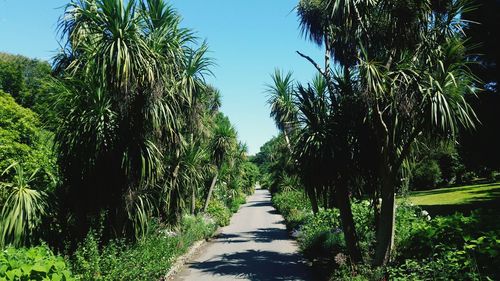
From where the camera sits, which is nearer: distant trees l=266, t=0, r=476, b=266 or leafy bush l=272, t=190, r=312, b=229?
distant trees l=266, t=0, r=476, b=266

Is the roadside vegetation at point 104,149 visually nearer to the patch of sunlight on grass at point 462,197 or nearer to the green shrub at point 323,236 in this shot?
the green shrub at point 323,236

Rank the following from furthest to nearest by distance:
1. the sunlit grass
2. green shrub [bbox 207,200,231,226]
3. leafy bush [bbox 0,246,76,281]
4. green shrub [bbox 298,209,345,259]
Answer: green shrub [bbox 207,200,231,226]
the sunlit grass
green shrub [bbox 298,209,345,259]
leafy bush [bbox 0,246,76,281]

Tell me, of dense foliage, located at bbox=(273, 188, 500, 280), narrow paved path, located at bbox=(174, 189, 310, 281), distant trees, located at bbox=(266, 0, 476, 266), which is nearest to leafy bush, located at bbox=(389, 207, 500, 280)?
dense foliage, located at bbox=(273, 188, 500, 280)

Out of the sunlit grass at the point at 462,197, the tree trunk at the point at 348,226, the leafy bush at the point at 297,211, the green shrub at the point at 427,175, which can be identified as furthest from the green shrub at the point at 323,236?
the green shrub at the point at 427,175

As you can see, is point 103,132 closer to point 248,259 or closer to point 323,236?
point 248,259

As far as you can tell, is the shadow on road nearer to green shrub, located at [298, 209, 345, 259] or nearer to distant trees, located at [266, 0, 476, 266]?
green shrub, located at [298, 209, 345, 259]

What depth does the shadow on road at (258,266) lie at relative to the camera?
30.4 feet

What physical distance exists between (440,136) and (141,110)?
591 cm

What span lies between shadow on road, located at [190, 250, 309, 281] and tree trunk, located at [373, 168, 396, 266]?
2261mm

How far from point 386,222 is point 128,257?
496cm

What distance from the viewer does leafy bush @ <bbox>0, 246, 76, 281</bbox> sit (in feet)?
13.5

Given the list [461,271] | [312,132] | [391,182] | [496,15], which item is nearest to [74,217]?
[312,132]

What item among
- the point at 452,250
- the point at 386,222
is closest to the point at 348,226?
the point at 386,222

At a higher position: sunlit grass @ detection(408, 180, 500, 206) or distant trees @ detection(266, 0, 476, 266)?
distant trees @ detection(266, 0, 476, 266)
